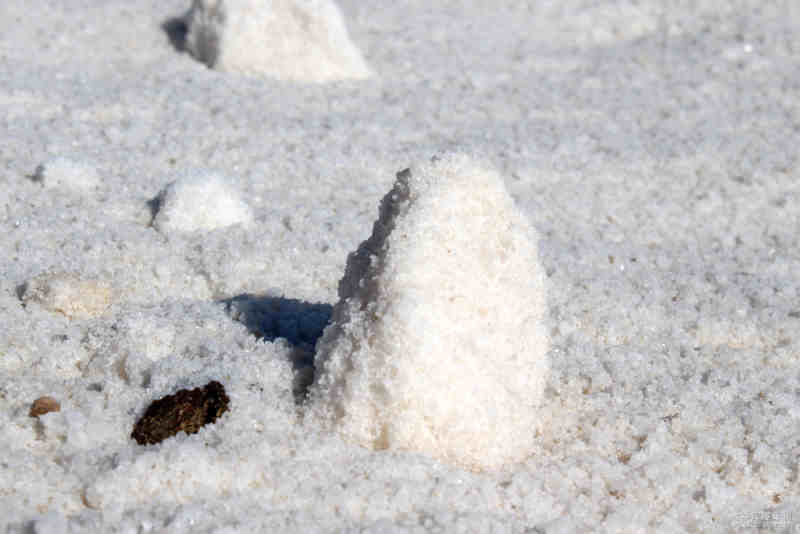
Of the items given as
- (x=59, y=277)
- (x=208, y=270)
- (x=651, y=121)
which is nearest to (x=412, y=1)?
(x=651, y=121)

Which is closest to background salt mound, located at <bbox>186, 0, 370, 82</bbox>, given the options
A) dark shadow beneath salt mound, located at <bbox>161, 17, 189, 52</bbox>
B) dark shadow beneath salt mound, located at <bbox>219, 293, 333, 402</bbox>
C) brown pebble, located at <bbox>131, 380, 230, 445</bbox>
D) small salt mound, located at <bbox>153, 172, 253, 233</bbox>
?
dark shadow beneath salt mound, located at <bbox>161, 17, 189, 52</bbox>

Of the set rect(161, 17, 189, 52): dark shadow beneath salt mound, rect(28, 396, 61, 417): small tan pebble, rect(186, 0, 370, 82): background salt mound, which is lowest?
rect(161, 17, 189, 52): dark shadow beneath salt mound

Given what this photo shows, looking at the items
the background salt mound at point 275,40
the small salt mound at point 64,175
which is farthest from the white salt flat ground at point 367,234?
the background salt mound at point 275,40

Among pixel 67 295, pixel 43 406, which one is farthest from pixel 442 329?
pixel 67 295

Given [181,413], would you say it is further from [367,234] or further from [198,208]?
[367,234]

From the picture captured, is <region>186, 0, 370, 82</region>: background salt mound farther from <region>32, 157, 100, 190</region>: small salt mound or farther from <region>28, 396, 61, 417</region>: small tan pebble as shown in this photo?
<region>28, 396, 61, 417</region>: small tan pebble

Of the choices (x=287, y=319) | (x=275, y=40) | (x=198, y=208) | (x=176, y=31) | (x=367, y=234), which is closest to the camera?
(x=287, y=319)
